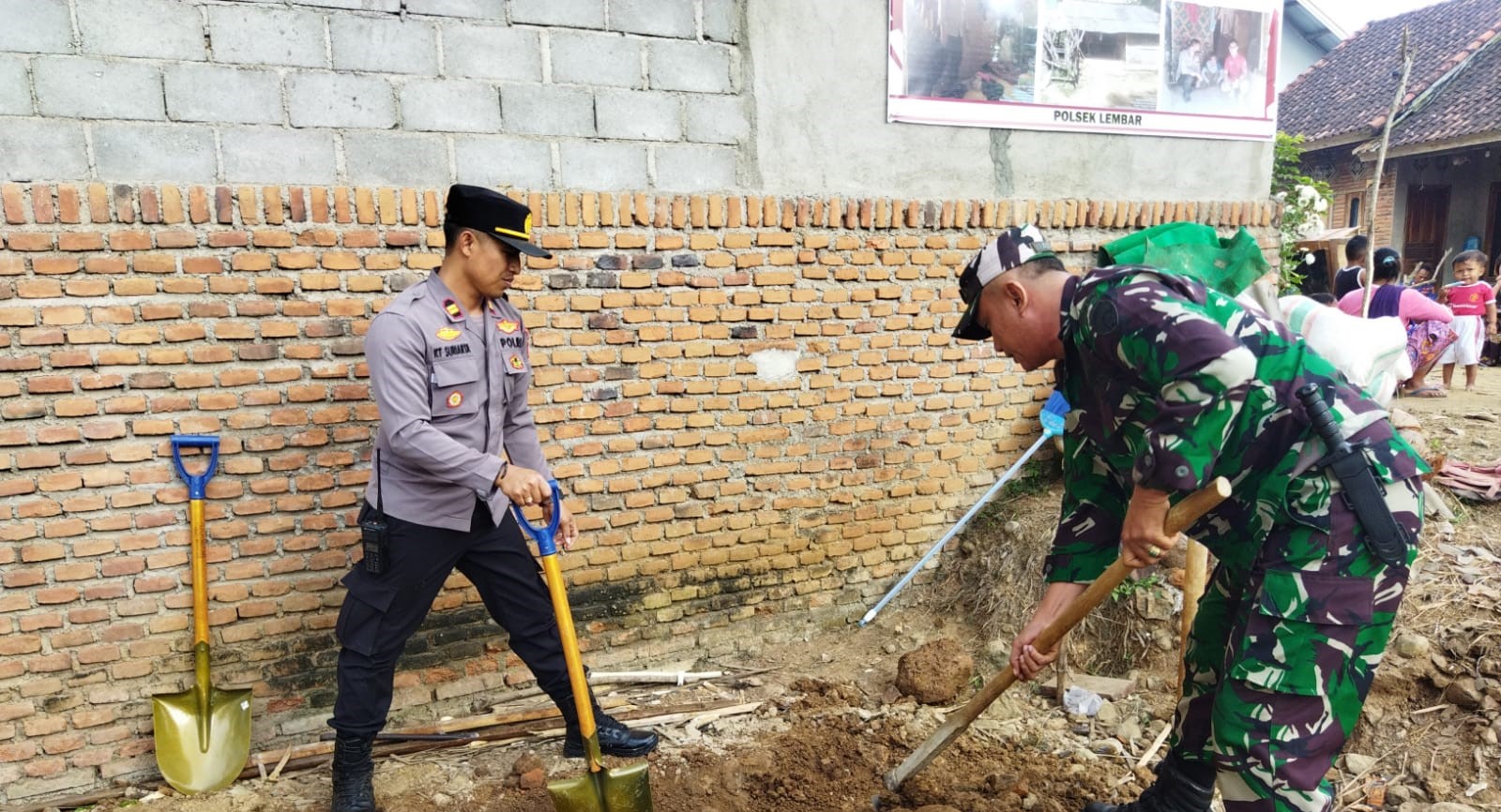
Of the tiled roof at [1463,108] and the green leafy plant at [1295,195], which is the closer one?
the green leafy plant at [1295,195]

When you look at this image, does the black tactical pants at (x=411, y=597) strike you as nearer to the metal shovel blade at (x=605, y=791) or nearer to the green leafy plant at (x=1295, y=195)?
the metal shovel blade at (x=605, y=791)

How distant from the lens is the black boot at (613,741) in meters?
3.43

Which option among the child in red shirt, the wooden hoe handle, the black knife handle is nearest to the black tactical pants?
the wooden hoe handle

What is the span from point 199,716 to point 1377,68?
2211 centimetres

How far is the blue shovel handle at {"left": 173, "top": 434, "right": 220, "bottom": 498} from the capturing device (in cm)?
318

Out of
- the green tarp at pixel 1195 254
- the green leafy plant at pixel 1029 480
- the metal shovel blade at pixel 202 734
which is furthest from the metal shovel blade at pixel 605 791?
the green leafy plant at pixel 1029 480

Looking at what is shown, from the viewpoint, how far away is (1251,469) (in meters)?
2.22

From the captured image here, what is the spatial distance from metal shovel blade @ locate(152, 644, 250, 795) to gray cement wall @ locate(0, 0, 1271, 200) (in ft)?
6.27

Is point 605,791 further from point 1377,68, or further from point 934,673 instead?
point 1377,68

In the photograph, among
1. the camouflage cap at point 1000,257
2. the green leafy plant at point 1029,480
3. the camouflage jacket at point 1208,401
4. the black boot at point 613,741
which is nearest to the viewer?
the camouflage jacket at point 1208,401

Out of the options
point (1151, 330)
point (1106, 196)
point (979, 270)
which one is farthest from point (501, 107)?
point (1106, 196)

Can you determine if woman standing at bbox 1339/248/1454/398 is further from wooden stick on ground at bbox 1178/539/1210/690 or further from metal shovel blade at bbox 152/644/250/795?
metal shovel blade at bbox 152/644/250/795

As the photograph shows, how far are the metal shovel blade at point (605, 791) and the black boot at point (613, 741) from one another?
23.5 inches

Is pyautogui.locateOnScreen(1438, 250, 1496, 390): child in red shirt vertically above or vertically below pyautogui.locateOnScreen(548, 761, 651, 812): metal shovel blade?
above
